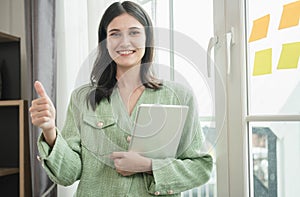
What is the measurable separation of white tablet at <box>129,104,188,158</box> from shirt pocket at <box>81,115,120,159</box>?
0.05 m

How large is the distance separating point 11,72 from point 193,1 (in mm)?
1033

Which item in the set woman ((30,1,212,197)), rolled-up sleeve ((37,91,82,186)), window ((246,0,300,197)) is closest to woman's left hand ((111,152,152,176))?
woman ((30,1,212,197))

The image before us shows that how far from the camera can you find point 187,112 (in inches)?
41.6

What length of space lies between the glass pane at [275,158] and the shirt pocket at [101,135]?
0.61m

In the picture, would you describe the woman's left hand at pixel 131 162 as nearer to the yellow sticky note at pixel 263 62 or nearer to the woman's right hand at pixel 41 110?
the woman's right hand at pixel 41 110

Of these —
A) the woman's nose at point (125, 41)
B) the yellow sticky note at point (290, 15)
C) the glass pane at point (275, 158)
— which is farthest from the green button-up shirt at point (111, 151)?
the yellow sticky note at point (290, 15)

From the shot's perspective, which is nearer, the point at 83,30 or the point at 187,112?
the point at 187,112

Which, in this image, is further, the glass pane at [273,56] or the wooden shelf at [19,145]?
the wooden shelf at [19,145]

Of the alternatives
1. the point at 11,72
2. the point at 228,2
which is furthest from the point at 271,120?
the point at 11,72

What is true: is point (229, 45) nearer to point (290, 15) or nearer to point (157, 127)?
point (290, 15)

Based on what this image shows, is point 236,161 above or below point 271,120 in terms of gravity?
below

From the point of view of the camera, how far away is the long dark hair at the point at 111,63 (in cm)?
106

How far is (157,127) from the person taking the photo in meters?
1.03

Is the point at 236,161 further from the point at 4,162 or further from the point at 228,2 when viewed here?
the point at 4,162
